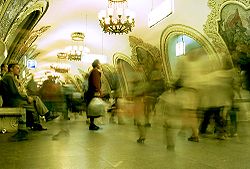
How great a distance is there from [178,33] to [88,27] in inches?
203

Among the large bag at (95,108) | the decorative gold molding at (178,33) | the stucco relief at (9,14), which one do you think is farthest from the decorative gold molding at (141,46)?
the large bag at (95,108)

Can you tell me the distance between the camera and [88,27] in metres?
16.2

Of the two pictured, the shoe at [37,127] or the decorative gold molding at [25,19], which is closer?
the shoe at [37,127]

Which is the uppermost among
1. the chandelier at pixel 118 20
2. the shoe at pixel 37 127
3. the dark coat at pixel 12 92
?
the chandelier at pixel 118 20

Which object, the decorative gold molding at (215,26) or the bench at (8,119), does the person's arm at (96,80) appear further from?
the decorative gold molding at (215,26)

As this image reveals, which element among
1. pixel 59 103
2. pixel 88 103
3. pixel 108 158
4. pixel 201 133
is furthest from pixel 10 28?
pixel 108 158

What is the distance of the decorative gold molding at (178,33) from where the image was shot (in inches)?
464

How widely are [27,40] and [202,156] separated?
1254 centimetres

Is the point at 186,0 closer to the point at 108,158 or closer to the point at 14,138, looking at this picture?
the point at 14,138

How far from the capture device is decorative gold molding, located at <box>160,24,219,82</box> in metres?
11.8

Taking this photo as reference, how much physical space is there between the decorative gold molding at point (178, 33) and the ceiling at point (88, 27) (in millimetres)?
395

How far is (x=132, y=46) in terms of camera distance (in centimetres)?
1694

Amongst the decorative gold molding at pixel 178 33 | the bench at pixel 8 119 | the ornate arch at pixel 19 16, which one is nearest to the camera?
the bench at pixel 8 119

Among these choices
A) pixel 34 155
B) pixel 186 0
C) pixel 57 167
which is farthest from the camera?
pixel 186 0
